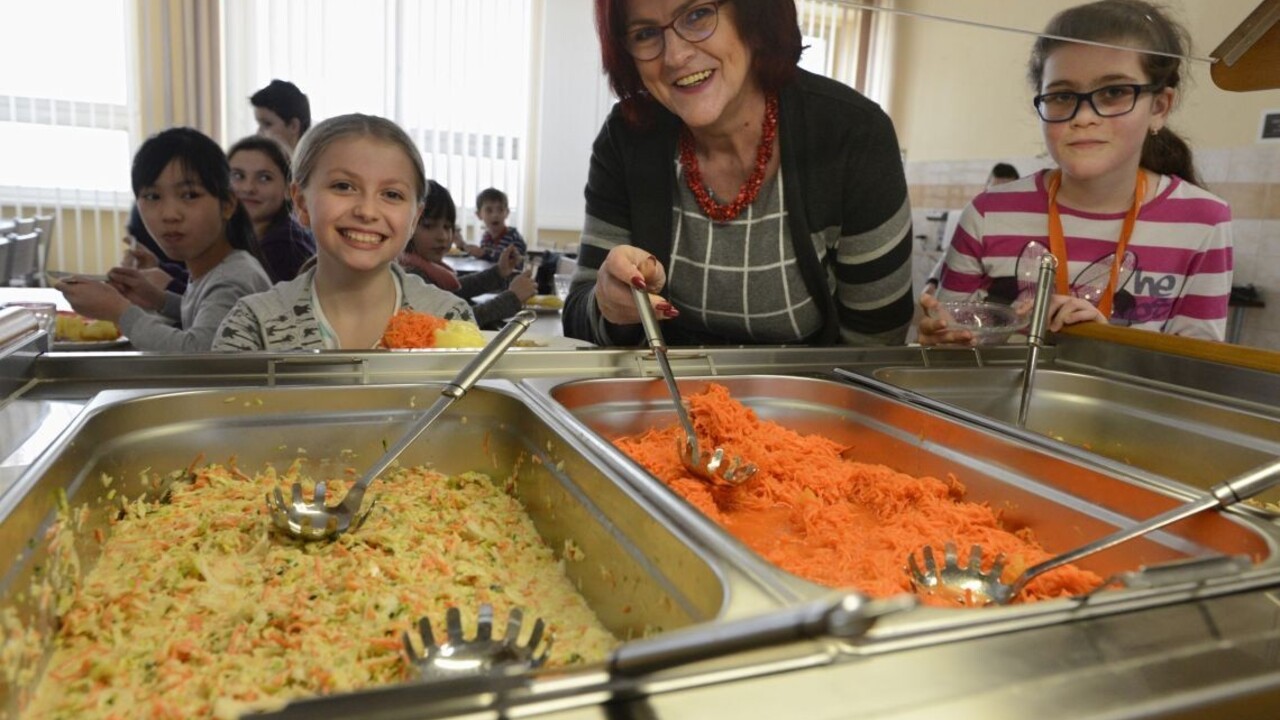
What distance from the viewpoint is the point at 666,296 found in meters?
1.77

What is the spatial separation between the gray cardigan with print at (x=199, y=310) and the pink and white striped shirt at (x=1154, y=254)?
197cm

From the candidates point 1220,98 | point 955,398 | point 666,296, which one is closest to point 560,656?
point 955,398

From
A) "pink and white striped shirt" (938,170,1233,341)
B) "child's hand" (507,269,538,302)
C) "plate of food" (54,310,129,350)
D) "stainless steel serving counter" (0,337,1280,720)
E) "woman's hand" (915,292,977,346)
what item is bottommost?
"plate of food" (54,310,129,350)

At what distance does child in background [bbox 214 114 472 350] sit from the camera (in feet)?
5.75

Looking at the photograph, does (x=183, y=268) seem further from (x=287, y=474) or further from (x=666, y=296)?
(x=287, y=474)

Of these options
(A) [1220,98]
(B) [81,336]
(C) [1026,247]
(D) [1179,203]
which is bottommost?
(B) [81,336]

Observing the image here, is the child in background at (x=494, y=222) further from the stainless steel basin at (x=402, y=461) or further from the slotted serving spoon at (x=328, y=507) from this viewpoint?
the slotted serving spoon at (x=328, y=507)

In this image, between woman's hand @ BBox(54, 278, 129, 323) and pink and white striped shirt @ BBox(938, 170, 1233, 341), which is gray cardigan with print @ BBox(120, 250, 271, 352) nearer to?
woman's hand @ BBox(54, 278, 129, 323)

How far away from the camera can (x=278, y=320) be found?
178 centimetres

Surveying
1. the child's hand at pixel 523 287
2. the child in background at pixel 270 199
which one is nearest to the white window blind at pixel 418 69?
the child in background at pixel 270 199

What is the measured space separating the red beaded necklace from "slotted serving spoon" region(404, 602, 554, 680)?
3.87 feet

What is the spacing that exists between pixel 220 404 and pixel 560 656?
0.60m

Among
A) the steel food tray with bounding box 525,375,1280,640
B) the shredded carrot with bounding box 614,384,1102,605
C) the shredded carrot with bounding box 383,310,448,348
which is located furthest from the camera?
the shredded carrot with bounding box 383,310,448,348

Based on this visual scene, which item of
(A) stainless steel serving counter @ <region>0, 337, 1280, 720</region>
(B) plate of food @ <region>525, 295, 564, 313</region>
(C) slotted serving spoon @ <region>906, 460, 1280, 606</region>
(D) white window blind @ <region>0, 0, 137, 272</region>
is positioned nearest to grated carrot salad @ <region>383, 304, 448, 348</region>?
(A) stainless steel serving counter @ <region>0, 337, 1280, 720</region>
